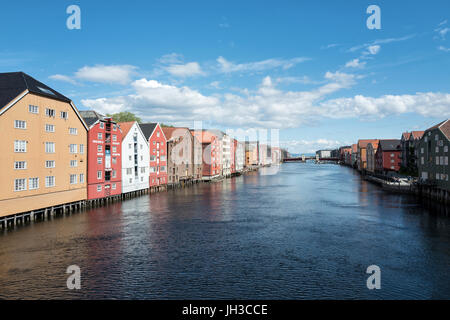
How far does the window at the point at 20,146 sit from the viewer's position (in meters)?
39.6

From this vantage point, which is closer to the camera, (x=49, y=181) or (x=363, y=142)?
(x=49, y=181)

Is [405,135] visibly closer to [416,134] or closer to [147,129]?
[416,134]

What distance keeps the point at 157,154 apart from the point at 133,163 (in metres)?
13.0

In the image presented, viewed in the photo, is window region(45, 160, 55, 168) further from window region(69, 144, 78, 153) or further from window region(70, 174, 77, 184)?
window region(70, 174, 77, 184)

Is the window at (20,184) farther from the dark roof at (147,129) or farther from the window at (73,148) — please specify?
the dark roof at (147,129)

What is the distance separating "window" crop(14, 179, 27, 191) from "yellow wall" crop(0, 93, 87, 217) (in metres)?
0.45

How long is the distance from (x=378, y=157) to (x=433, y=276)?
4781 inches

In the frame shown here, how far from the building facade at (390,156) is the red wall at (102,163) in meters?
103

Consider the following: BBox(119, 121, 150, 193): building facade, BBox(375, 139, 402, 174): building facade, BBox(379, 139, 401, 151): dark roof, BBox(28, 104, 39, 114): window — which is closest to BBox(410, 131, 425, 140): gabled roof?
BBox(375, 139, 402, 174): building facade

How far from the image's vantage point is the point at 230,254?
2838 centimetres

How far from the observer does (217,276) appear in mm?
23109

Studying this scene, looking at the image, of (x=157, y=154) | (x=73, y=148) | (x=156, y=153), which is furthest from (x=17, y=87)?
(x=157, y=154)

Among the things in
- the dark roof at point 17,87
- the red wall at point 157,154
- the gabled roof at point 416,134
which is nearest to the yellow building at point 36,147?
the dark roof at point 17,87
